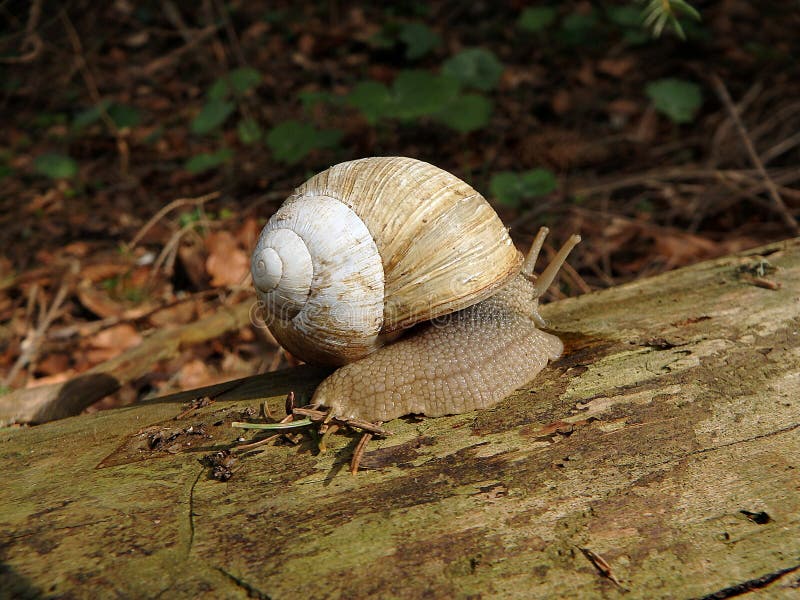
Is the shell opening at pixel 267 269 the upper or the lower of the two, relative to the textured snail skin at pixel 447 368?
upper

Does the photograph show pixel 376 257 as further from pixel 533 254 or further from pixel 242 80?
pixel 242 80

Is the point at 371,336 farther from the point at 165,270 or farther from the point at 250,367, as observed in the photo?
the point at 165,270

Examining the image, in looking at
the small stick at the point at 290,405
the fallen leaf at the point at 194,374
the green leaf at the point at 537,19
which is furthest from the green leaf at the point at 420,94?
the small stick at the point at 290,405

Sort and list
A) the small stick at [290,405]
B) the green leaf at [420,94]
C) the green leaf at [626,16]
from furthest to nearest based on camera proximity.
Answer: the green leaf at [626,16] < the green leaf at [420,94] < the small stick at [290,405]

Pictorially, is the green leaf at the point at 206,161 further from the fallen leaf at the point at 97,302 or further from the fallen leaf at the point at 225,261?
the fallen leaf at the point at 97,302

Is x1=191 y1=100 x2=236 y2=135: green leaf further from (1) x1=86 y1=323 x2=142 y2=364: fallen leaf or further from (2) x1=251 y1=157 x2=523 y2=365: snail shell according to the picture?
(2) x1=251 y1=157 x2=523 y2=365: snail shell

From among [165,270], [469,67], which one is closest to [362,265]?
[165,270]
